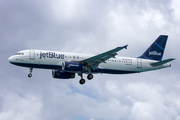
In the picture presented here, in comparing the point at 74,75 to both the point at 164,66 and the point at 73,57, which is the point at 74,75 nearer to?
the point at 73,57

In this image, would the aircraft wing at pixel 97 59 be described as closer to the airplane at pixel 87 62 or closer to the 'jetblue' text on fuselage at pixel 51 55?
the airplane at pixel 87 62

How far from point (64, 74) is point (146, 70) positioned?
1453 centimetres

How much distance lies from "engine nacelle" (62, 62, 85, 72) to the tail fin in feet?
45.4

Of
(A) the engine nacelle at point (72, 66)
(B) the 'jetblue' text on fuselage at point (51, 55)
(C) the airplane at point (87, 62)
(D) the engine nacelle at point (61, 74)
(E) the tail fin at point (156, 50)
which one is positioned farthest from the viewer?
(E) the tail fin at point (156, 50)

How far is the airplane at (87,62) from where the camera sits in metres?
43.1

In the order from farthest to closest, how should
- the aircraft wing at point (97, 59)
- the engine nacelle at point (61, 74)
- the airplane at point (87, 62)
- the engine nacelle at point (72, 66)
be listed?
the engine nacelle at point (61, 74) < the airplane at point (87, 62) < the engine nacelle at point (72, 66) < the aircraft wing at point (97, 59)

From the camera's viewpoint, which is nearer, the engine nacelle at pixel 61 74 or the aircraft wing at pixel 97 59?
the aircraft wing at pixel 97 59

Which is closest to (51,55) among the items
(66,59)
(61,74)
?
(66,59)

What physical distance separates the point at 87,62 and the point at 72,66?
288 centimetres

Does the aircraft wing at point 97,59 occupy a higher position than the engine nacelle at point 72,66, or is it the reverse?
the aircraft wing at point 97,59

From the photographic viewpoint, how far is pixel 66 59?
44812mm

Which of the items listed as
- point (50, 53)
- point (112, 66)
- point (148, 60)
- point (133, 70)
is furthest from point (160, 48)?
point (50, 53)

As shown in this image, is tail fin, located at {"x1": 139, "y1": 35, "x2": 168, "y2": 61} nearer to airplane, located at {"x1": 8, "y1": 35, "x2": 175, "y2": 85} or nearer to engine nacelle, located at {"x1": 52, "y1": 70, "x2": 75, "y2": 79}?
airplane, located at {"x1": 8, "y1": 35, "x2": 175, "y2": 85}

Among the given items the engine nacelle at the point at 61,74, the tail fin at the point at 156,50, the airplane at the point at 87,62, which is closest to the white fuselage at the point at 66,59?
the airplane at the point at 87,62
